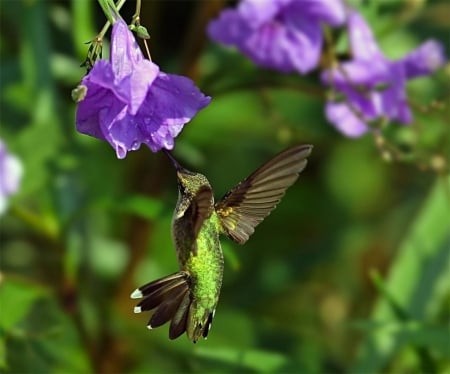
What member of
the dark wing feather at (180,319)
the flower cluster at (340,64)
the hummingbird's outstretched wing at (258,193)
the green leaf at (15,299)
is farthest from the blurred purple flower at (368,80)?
the green leaf at (15,299)

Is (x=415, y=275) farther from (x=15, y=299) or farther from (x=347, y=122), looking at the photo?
(x=15, y=299)

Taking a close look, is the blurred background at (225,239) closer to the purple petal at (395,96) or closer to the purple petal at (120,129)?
the purple petal at (395,96)

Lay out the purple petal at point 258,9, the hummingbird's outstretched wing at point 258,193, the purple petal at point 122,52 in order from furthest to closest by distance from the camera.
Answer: the purple petal at point 258,9, the hummingbird's outstretched wing at point 258,193, the purple petal at point 122,52

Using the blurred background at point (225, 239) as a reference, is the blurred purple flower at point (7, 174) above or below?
above

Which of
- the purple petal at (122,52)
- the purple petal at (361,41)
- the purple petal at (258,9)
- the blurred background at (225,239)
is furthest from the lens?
the blurred background at (225,239)

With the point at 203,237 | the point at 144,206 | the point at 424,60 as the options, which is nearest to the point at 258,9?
the point at 424,60

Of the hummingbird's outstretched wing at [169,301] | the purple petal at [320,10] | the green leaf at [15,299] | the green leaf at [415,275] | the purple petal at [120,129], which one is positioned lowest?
the green leaf at [415,275]

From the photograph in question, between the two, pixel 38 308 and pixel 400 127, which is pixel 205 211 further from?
pixel 400 127
